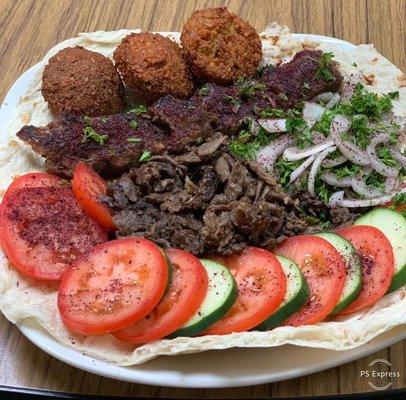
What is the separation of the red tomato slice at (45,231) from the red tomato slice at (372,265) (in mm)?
1539

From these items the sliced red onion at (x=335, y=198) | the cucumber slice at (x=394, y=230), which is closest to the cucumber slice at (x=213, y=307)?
the cucumber slice at (x=394, y=230)

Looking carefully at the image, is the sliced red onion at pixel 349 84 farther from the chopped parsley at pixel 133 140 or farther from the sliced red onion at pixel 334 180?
the chopped parsley at pixel 133 140

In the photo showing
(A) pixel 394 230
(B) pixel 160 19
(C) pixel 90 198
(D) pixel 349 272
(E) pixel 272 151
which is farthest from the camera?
(B) pixel 160 19

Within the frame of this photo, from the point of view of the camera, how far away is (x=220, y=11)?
14.3ft

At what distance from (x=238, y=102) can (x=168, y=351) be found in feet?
6.28

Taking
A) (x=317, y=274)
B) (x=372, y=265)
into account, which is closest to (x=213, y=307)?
(x=317, y=274)

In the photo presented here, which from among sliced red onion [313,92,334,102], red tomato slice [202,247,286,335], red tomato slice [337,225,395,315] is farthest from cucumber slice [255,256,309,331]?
sliced red onion [313,92,334,102]

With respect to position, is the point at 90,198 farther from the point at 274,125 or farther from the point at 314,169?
the point at 314,169

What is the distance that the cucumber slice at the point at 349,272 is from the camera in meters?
3.15

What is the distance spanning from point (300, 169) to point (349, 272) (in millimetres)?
895

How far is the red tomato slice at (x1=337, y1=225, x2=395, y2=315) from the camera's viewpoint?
322 cm

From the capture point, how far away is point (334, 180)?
383 centimetres

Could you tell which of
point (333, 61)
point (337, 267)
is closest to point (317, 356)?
point (337, 267)

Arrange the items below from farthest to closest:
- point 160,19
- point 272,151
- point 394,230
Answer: point 160,19 → point 272,151 → point 394,230
